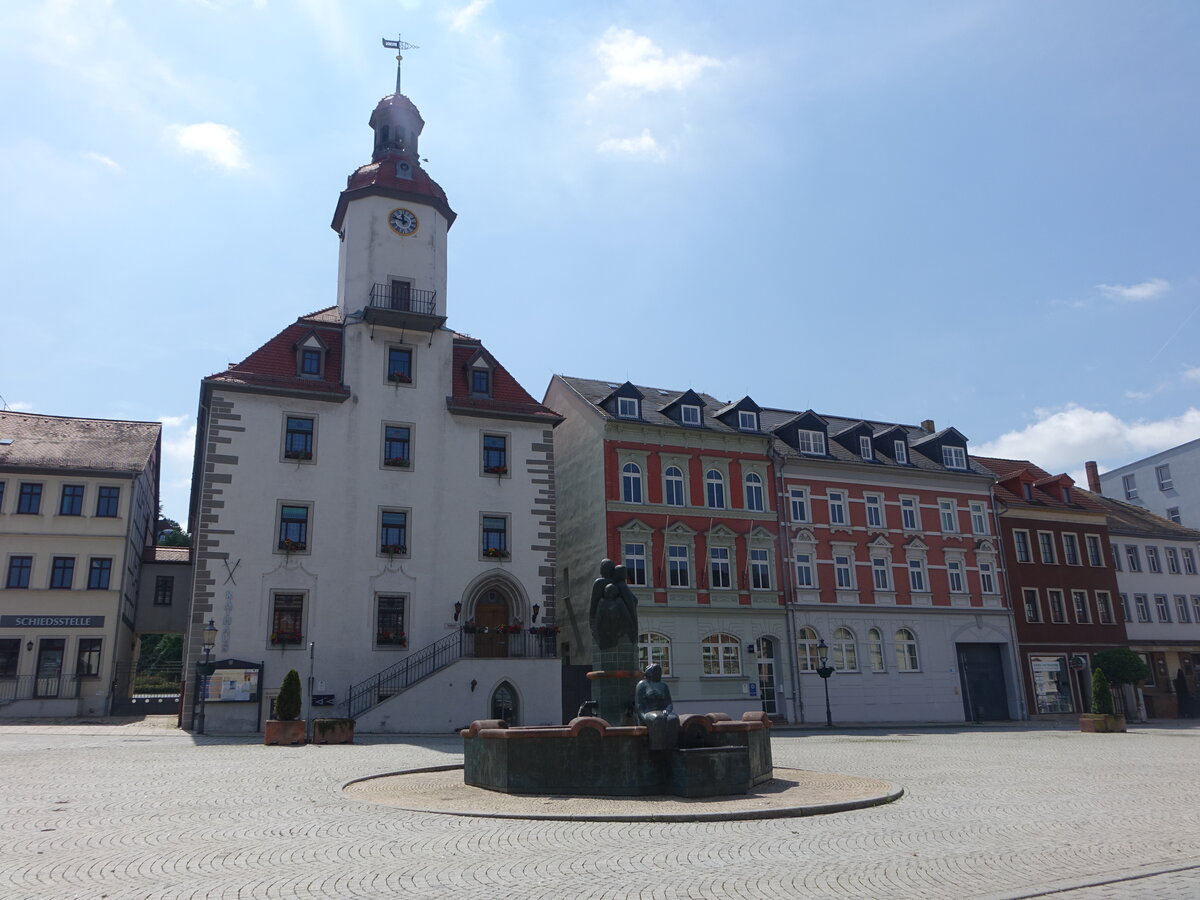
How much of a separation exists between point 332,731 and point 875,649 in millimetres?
26505

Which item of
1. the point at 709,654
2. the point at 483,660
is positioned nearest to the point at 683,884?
the point at 483,660

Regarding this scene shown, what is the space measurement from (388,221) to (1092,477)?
168 ft

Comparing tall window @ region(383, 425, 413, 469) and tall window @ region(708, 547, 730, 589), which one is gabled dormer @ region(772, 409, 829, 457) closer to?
tall window @ region(708, 547, 730, 589)

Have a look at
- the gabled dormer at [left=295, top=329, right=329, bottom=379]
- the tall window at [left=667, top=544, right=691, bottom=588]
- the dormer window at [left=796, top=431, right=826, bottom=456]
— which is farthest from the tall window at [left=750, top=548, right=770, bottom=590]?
the gabled dormer at [left=295, top=329, right=329, bottom=379]

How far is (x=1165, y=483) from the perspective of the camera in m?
65.9

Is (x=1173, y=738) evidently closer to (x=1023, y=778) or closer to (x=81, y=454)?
(x=1023, y=778)

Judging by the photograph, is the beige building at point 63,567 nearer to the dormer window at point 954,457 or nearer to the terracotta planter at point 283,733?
the terracotta planter at point 283,733

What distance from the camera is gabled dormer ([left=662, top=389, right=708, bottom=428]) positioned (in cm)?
4256

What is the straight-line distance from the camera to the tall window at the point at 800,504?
43.1 metres

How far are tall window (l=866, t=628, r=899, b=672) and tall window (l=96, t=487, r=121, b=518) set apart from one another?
111ft

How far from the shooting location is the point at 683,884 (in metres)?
8.32

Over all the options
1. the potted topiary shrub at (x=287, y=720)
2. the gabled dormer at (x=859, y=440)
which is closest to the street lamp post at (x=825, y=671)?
the gabled dormer at (x=859, y=440)

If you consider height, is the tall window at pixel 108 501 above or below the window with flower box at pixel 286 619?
above

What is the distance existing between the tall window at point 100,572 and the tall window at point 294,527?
40.1ft
